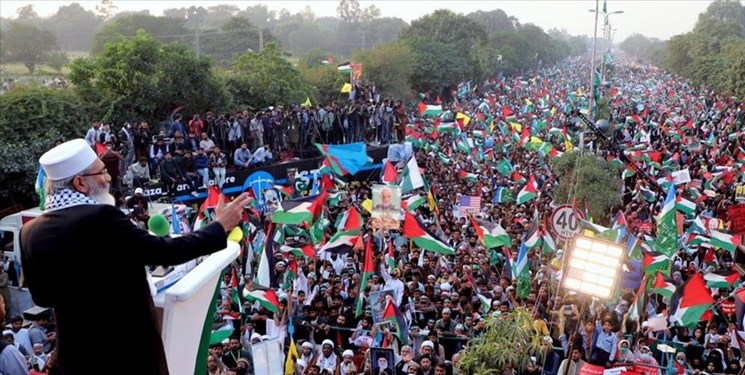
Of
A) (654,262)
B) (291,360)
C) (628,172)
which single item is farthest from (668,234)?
(628,172)

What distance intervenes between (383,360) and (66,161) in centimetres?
593

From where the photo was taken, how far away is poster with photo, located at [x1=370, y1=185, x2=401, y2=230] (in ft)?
39.7

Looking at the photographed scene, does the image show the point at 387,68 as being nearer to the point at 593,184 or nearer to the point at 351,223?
the point at 593,184

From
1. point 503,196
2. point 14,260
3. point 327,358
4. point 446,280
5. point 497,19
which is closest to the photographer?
point 327,358

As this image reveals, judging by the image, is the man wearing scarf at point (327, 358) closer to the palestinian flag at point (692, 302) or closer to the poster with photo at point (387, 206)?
the poster with photo at point (387, 206)

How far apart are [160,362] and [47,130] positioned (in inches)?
670

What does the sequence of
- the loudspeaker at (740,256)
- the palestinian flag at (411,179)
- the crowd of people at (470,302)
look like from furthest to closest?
the palestinian flag at (411,179), the loudspeaker at (740,256), the crowd of people at (470,302)

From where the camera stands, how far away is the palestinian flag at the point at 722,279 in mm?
10570

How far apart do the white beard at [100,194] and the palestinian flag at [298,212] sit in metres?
9.36

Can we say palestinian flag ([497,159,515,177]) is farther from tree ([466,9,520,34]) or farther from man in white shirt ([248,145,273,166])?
tree ([466,9,520,34])

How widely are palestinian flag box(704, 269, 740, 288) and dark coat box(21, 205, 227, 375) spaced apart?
10.0 m

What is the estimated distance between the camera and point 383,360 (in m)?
7.71

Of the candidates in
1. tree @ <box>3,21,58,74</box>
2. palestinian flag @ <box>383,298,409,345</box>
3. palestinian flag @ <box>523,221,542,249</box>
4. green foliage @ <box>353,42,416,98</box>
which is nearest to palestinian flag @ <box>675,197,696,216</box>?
palestinian flag @ <box>523,221,542,249</box>

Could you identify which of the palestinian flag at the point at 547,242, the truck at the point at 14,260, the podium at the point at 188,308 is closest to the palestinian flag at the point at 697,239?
the palestinian flag at the point at 547,242
